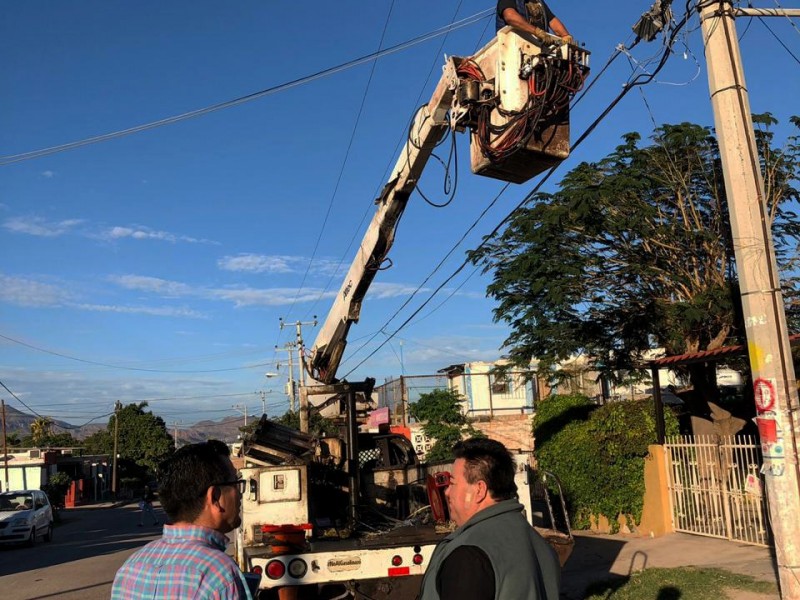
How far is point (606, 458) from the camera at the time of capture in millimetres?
14078

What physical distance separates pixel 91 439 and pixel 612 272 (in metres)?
73.7

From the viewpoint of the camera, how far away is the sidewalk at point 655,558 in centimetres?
958

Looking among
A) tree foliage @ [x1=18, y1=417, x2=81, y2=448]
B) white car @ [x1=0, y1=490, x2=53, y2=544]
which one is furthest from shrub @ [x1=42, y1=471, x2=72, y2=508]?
tree foliage @ [x1=18, y1=417, x2=81, y2=448]

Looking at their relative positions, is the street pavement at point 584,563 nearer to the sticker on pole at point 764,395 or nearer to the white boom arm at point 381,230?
the sticker on pole at point 764,395

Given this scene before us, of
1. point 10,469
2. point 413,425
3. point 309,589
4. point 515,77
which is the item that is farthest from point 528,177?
point 10,469

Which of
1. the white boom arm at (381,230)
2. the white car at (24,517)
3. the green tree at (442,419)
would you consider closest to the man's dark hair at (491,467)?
the white boom arm at (381,230)

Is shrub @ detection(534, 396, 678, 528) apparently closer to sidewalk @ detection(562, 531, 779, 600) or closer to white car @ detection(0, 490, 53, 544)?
sidewalk @ detection(562, 531, 779, 600)

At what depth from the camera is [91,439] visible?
78.8 meters

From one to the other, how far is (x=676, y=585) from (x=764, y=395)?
→ 119 inches

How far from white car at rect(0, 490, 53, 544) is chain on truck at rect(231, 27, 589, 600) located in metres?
13.9

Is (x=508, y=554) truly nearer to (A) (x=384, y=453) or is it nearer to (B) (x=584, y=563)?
(A) (x=384, y=453)

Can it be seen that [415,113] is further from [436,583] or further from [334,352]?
[436,583]

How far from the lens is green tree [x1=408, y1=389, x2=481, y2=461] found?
23969 millimetres

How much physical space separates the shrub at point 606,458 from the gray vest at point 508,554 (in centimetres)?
1181
